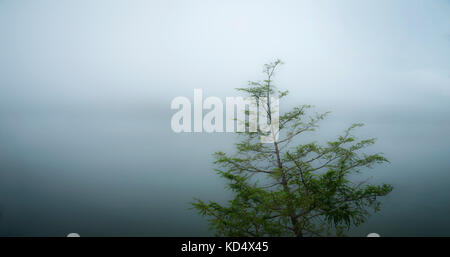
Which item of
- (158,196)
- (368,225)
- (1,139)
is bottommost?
(368,225)

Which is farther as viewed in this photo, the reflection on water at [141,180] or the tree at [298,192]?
the reflection on water at [141,180]

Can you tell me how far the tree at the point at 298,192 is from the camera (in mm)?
3342

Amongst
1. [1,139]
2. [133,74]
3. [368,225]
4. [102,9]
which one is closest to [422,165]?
[368,225]

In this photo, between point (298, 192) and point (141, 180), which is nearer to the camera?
point (298, 192)

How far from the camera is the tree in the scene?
3342mm

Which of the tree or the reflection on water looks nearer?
the tree

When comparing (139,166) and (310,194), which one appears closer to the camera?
(310,194)

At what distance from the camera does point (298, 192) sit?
3.39 meters

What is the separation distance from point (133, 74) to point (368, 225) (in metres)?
22.7

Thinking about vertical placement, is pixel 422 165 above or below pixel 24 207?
above

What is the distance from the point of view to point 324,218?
3500 millimetres
